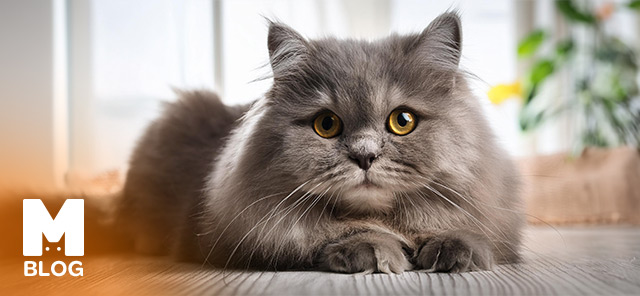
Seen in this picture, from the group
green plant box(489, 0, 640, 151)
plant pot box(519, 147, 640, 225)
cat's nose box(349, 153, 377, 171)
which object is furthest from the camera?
green plant box(489, 0, 640, 151)

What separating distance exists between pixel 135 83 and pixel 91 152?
1.45 ft

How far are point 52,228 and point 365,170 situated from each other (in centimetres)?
98

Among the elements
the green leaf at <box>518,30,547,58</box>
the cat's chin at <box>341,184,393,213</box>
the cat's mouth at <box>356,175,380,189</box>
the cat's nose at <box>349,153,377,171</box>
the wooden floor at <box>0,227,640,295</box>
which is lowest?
the wooden floor at <box>0,227,640,295</box>

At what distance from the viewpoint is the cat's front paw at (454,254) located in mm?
1349

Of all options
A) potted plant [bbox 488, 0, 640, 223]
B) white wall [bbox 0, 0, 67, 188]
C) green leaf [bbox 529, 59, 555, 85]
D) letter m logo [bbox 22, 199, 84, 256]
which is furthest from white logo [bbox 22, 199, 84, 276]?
green leaf [bbox 529, 59, 555, 85]

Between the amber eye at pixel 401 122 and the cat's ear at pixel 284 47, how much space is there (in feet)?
0.95

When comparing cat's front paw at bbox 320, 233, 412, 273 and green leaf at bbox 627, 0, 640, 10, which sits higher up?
green leaf at bbox 627, 0, 640, 10

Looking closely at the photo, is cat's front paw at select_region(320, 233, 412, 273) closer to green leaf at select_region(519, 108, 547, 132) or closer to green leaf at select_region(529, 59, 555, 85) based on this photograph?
green leaf at select_region(519, 108, 547, 132)

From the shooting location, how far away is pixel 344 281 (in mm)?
1242

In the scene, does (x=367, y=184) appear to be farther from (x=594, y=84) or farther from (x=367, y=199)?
(x=594, y=84)

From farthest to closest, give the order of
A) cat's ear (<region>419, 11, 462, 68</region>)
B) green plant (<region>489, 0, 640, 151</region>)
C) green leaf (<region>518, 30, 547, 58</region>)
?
1. green leaf (<region>518, 30, 547, 58</region>)
2. green plant (<region>489, 0, 640, 151</region>)
3. cat's ear (<region>419, 11, 462, 68</region>)

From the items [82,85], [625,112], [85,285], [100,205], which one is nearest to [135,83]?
[82,85]

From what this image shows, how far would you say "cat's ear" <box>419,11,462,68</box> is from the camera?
1509mm

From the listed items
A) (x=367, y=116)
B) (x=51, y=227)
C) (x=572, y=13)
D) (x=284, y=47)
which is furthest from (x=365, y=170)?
(x=572, y=13)
